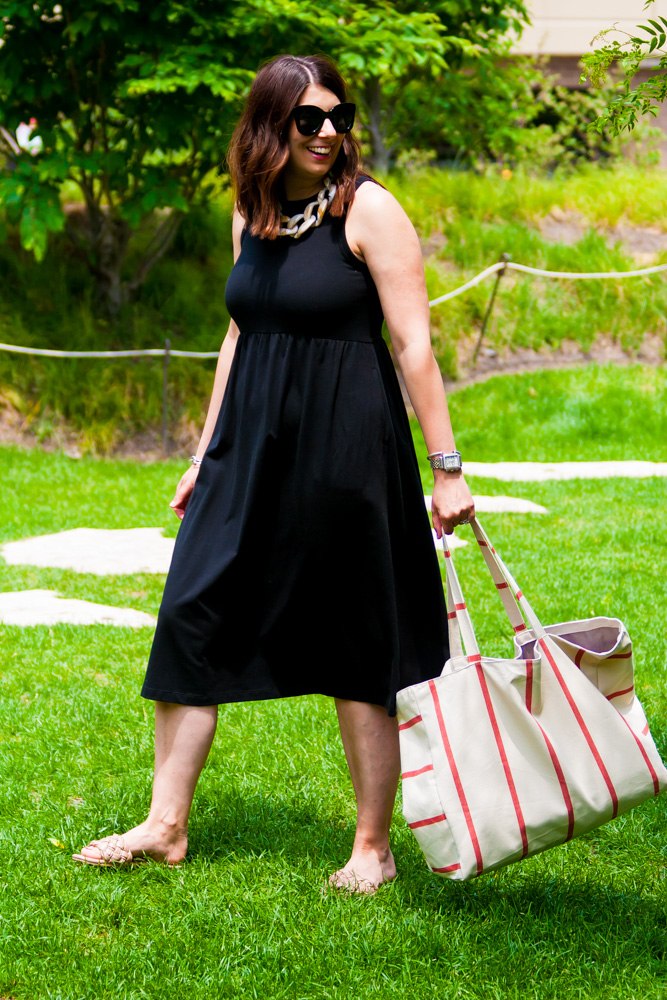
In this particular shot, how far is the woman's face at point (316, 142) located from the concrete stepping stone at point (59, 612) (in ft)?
8.95

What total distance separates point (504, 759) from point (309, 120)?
1.46 meters

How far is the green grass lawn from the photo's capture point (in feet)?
7.33

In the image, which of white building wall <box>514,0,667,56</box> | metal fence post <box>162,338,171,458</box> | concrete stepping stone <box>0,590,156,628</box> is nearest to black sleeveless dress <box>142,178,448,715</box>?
concrete stepping stone <box>0,590,156,628</box>

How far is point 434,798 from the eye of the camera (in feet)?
7.30

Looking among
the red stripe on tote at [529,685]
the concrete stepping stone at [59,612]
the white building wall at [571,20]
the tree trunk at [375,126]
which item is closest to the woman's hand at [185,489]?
the red stripe on tote at [529,685]

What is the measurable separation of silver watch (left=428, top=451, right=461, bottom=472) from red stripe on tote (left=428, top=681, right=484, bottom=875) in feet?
1.64

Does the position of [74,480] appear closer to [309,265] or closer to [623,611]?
[623,611]

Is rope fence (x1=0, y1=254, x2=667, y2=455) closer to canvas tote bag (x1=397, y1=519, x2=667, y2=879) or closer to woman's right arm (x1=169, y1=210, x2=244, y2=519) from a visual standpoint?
woman's right arm (x1=169, y1=210, x2=244, y2=519)

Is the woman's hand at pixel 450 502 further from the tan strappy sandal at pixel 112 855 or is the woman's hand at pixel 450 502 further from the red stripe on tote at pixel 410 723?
the tan strappy sandal at pixel 112 855

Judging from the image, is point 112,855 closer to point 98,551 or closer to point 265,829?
point 265,829

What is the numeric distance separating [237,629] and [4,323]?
8.77m

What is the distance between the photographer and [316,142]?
98.1 inches

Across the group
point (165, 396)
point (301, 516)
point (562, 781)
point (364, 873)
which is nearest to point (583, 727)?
point (562, 781)

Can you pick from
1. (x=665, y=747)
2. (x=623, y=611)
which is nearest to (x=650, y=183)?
(x=623, y=611)
